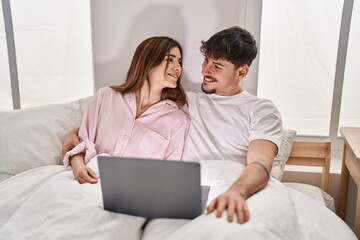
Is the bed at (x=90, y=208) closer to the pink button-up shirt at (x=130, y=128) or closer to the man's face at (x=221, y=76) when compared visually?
the pink button-up shirt at (x=130, y=128)

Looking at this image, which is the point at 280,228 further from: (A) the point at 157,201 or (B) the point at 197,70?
(B) the point at 197,70

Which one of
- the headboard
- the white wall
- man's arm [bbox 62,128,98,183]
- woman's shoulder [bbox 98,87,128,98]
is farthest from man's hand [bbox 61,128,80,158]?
the headboard

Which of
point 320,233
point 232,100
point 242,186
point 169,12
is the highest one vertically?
point 169,12

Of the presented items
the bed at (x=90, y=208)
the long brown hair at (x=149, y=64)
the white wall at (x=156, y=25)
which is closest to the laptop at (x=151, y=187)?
the bed at (x=90, y=208)

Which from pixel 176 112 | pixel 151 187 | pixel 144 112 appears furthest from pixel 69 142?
pixel 151 187

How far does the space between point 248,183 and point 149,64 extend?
0.60 m

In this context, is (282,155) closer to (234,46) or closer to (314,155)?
(314,155)

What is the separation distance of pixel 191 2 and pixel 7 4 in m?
0.75

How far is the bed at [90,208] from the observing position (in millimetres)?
944

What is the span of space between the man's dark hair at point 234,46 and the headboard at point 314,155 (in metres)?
0.39

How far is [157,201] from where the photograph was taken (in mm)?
1051

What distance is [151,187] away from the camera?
1025 mm

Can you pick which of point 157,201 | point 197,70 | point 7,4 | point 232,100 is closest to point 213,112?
point 232,100

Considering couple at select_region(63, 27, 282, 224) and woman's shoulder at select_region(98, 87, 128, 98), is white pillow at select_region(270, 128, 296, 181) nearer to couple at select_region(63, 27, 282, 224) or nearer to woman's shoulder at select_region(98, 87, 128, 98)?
couple at select_region(63, 27, 282, 224)
